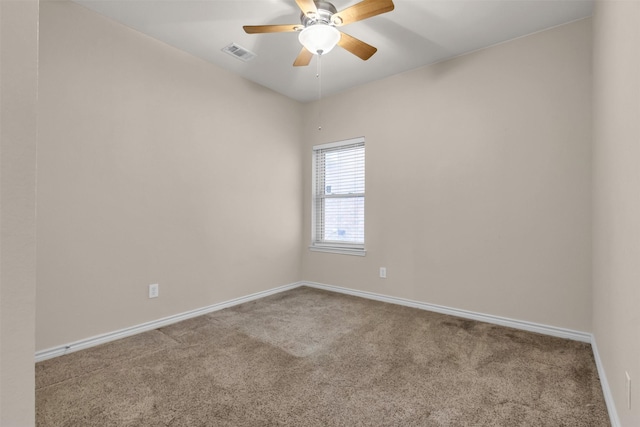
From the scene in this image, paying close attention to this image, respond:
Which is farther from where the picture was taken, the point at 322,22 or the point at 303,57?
the point at 303,57

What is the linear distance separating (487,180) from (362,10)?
6.41 ft

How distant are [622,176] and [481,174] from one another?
1629mm

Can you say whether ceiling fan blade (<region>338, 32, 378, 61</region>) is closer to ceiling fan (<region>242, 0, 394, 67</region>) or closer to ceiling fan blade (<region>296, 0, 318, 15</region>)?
ceiling fan (<region>242, 0, 394, 67</region>)

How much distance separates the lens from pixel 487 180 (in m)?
3.04

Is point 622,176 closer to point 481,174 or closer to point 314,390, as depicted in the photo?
point 481,174

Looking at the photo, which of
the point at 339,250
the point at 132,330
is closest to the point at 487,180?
the point at 339,250

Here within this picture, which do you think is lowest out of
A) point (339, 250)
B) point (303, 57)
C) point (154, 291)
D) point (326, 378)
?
point (326, 378)

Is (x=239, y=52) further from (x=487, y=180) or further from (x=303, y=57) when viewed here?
(x=487, y=180)

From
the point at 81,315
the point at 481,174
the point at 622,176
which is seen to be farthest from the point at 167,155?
the point at 622,176

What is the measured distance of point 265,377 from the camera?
2029 mm

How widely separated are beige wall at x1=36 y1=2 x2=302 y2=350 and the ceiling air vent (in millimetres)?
359

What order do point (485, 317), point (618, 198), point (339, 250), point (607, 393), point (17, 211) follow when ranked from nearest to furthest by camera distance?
point (17, 211)
point (618, 198)
point (607, 393)
point (485, 317)
point (339, 250)

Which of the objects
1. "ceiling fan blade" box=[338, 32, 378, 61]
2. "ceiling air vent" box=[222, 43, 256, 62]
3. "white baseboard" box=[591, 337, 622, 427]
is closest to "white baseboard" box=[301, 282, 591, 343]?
"white baseboard" box=[591, 337, 622, 427]

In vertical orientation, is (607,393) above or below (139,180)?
below
